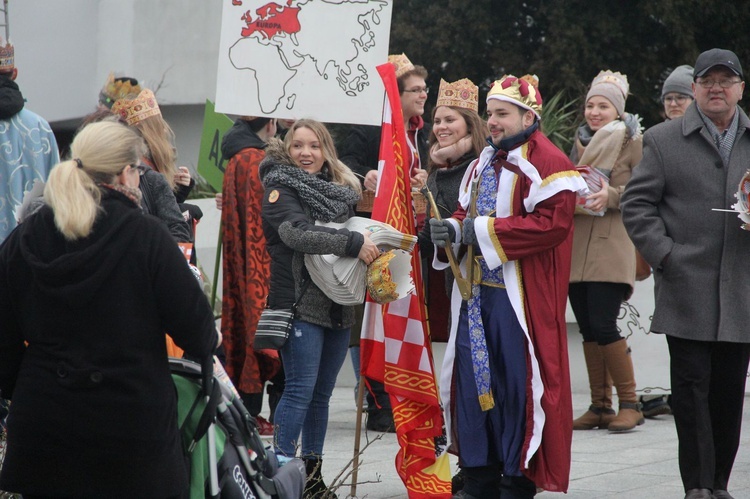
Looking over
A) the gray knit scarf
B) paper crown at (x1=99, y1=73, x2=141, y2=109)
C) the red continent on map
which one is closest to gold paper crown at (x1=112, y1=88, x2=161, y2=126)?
paper crown at (x1=99, y1=73, x2=141, y2=109)

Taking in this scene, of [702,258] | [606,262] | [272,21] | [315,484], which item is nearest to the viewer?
[315,484]

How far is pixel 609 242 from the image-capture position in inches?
286

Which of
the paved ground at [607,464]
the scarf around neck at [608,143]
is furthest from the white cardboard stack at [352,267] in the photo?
the scarf around neck at [608,143]

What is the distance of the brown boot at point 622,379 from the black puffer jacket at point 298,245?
7.56 ft

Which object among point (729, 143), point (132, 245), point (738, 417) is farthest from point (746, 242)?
point (132, 245)

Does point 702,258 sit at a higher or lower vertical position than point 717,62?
lower

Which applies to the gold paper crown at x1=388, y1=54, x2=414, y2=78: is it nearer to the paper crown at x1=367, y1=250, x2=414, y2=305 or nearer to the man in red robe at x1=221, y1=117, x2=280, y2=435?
the man in red robe at x1=221, y1=117, x2=280, y2=435

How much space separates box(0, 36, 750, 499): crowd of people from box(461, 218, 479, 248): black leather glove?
1 cm

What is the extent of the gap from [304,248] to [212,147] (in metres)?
2.89

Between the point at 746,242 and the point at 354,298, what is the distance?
1805mm

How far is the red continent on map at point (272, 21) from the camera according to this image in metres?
6.18

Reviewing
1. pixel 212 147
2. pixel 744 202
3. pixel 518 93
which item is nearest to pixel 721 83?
pixel 744 202

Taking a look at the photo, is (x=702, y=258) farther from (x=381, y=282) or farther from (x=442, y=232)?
(x=381, y=282)

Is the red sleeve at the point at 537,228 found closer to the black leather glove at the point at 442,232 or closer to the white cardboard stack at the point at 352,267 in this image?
the black leather glove at the point at 442,232
